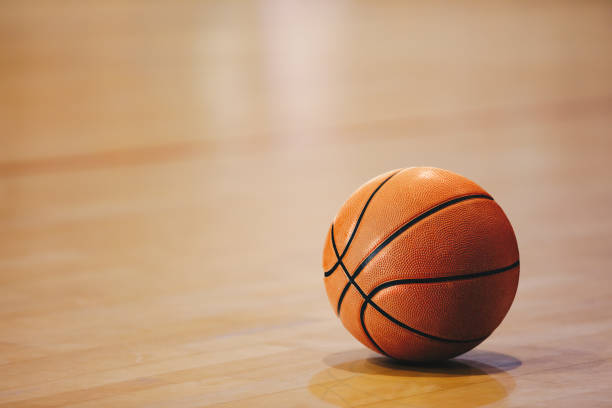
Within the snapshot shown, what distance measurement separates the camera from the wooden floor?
8.25ft

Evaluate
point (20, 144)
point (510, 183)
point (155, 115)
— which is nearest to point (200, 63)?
point (155, 115)

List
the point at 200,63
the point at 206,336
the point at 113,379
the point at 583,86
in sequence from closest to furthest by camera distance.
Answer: the point at 113,379 → the point at 206,336 → the point at 583,86 → the point at 200,63

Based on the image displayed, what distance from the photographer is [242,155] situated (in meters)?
6.88

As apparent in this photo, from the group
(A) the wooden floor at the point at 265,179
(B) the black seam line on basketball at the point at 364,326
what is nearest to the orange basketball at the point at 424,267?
(B) the black seam line on basketball at the point at 364,326

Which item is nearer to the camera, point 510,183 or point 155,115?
point 510,183

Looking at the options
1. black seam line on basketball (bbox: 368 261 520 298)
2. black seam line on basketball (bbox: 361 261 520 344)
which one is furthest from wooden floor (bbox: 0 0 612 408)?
black seam line on basketball (bbox: 368 261 520 298)

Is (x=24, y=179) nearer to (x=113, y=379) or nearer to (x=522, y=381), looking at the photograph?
(x=113, y=379)

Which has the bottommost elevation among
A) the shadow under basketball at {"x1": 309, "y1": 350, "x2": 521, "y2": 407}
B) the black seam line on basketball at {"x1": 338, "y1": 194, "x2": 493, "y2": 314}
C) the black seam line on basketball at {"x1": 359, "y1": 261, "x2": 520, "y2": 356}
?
the shadow under basketball at {"x1": 309, "y1": 350, "x2": 521, "y2": 407}

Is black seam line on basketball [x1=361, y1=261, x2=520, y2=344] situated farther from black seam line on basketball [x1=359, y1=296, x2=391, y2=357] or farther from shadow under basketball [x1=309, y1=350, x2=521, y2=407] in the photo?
shadow under basketball [x1=309, y1=350, x2=521, y2=407]

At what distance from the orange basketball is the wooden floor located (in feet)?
0.42

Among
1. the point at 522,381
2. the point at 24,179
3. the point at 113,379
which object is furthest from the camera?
the point at 24,179

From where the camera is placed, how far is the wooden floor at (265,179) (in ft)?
8.25

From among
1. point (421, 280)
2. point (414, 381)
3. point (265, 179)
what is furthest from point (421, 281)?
point (265, 179)

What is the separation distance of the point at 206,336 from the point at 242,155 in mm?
4048
